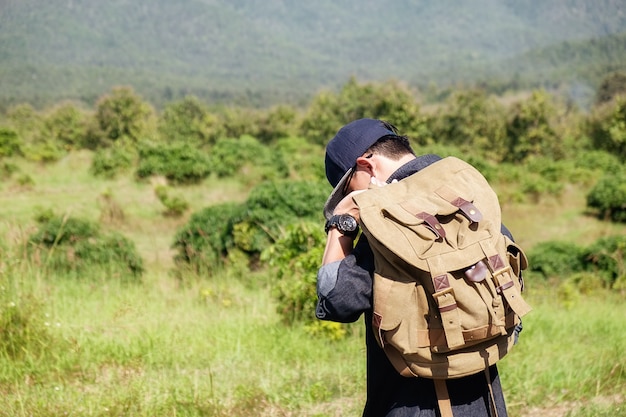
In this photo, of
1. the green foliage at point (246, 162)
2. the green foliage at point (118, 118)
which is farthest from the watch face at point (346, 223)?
the green foliage at point (118, 118)

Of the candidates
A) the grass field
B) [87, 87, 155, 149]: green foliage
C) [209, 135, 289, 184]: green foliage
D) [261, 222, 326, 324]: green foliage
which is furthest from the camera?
[87, 87, 155, 149]: green foliage

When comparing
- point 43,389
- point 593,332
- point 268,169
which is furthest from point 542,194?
point 43,389

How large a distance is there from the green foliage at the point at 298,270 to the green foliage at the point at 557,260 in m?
5.78

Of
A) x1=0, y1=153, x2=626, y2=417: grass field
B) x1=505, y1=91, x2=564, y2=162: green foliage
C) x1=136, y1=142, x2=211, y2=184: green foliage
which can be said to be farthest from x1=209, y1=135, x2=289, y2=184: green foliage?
x1=505, y1=91, x2=564, y2=162: green foliage

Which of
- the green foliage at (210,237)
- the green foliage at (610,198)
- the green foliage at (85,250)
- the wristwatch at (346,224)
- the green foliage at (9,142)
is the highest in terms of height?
the wristwatch at (346,224)

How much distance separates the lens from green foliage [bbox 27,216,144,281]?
6.30 metres

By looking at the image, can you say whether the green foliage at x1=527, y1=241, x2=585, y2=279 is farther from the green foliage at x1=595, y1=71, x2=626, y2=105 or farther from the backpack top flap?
the green foliage at x1=595, y1=71, x2=626, y2=105

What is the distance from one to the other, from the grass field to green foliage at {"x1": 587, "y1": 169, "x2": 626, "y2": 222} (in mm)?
10712

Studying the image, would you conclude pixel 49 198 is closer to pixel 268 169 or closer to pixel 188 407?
pixel 268 169

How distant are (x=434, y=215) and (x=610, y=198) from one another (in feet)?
51.8

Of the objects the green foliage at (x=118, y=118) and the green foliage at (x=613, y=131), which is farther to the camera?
the green foliage at (x=118, y=118)

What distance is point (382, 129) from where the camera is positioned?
59.7 inches

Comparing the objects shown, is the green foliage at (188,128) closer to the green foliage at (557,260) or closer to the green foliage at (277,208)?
Result: the green foliage at (557,260)

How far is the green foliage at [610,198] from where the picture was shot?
1491 cm
